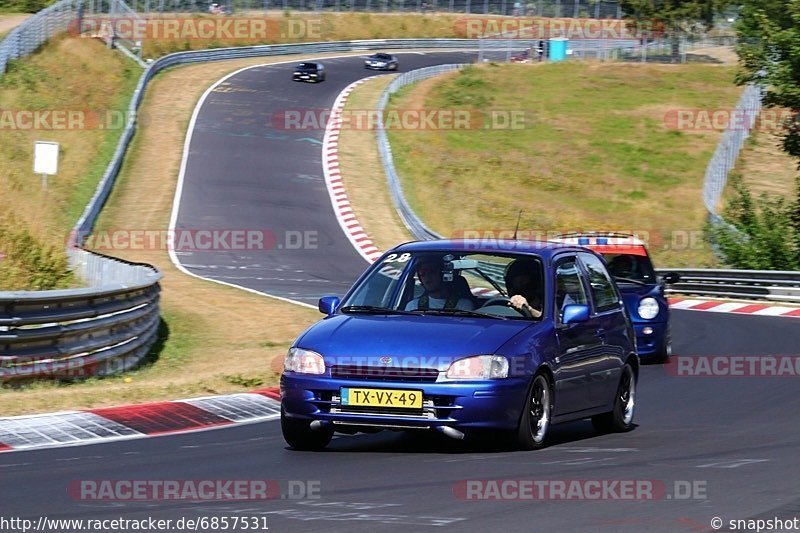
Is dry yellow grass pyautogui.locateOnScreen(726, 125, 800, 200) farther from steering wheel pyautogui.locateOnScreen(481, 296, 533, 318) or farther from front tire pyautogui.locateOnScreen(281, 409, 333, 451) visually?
front tire pyautogui.locateOnScreen(281, 409, 333, 451)

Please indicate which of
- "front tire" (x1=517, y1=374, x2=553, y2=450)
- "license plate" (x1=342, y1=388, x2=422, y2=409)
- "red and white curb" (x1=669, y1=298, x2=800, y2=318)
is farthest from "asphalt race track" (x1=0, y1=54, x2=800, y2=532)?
"red and white curb" (x1=669, y1=298, x2=800, y2=318)

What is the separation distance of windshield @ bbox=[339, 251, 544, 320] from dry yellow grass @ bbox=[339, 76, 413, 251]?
24.7 meters

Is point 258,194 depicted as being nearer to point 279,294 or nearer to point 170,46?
point 279,294

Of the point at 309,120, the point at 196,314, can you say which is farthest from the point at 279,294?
the point at 309,120

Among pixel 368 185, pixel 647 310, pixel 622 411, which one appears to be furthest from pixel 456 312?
pixel 368 185

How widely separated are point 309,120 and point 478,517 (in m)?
47.4

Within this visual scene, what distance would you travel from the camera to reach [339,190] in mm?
41812

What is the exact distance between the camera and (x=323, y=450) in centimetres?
943

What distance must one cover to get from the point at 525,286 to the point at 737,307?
19.9 meters

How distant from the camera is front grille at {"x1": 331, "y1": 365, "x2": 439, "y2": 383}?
8828mm

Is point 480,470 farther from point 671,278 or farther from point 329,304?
point 671,278

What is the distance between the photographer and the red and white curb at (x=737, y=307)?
90.4 feet

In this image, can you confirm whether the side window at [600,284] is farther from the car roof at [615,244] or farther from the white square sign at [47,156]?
the white square sign at [47,156]

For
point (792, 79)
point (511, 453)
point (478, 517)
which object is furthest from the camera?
point (792, 79)
